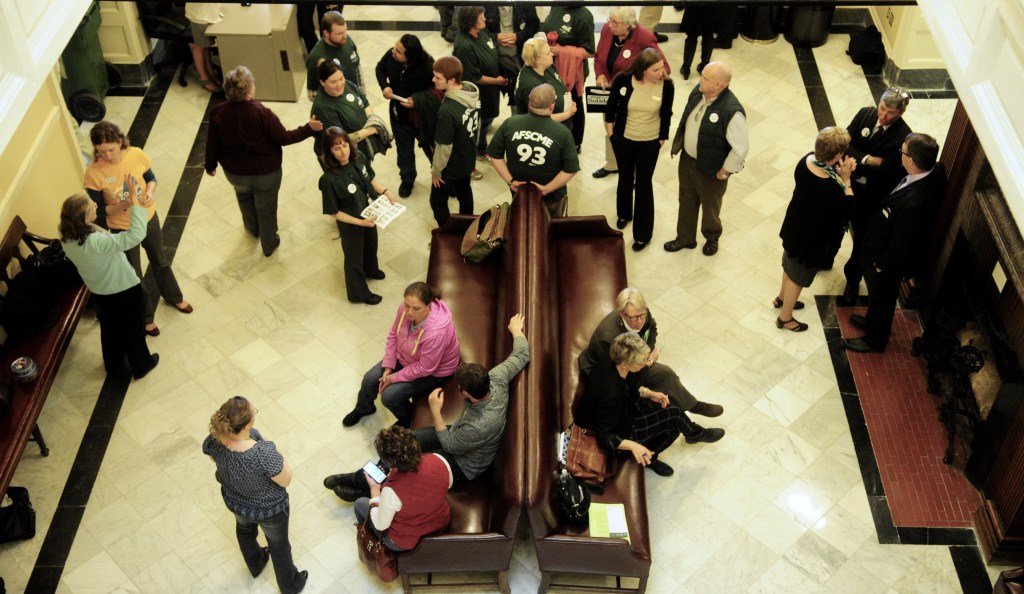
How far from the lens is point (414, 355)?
618 centimetres

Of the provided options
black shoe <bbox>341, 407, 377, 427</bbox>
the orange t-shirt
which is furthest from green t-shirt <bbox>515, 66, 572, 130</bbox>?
the orange t-shirt

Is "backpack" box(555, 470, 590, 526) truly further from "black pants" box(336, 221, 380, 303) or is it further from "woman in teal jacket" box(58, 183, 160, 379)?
"woman in teal jacket" box(58, 183, 160, 379)

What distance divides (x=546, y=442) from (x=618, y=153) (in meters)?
2.95

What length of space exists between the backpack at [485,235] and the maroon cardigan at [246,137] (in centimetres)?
143

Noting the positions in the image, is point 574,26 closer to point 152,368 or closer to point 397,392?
point 397,392

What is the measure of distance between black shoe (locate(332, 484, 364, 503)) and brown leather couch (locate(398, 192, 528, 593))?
0.56 metres

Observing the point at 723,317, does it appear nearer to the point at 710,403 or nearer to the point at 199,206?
the point at 710,403

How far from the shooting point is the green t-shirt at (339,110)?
24.2ft

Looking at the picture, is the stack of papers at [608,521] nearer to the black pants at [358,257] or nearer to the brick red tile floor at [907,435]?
the brick red tile floor at [907,435]

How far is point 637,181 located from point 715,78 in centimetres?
112

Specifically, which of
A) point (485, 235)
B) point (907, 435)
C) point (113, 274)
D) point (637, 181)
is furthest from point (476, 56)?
point (907, 435)

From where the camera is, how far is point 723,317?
24.5 feet

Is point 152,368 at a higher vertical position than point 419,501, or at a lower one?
lower

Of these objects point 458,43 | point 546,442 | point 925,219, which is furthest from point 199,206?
point 925,219
